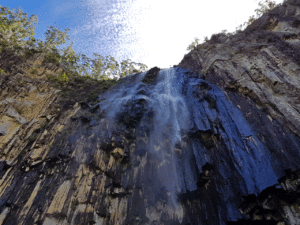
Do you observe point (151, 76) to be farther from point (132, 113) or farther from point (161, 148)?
point (161, 148)

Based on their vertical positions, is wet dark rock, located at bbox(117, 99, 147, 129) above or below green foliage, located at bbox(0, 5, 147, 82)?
below

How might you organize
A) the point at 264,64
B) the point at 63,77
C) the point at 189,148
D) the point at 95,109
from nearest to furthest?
1. the point at 189,148
2. the point at 264,64
3. the point at 95,109
4. the point at 63,77

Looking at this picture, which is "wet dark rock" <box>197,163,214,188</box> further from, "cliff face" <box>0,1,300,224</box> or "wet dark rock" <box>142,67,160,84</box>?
"wet dark rock" <box>142,67,160,84</box>

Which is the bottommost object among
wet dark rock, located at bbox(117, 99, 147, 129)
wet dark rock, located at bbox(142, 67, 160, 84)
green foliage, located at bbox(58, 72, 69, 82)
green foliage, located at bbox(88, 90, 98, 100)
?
wet dark rock, located at bbox(117, 99, 147, 129)

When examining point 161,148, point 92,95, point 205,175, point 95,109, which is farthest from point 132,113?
point 205,175

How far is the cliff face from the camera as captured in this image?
6883 millimetres

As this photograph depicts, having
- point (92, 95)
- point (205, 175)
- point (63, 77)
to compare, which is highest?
point (63, 77)

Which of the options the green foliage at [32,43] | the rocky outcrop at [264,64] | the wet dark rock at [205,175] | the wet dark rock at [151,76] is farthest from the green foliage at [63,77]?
the wet dark rock at [205,175]

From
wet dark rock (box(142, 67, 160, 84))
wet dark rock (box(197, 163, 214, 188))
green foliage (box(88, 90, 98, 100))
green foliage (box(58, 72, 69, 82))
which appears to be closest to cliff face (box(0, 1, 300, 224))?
wet dark rock (box(197, 163, 214, 188))

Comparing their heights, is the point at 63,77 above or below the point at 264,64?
above

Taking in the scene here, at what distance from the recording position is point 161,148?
31.2ft

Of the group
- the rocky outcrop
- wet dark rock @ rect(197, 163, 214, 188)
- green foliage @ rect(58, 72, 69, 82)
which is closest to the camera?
wet dark rock @ rect(197, 163, 214, 188)

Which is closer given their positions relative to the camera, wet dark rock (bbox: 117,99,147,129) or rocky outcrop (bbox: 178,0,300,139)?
rocky outcrop (bbox: 178,0,300,139)

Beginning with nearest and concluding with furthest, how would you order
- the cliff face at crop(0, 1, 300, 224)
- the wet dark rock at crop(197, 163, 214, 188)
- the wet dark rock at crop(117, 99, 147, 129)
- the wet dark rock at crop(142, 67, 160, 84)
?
the cliff face at crop(0, 1, 300, 224), the wet dark rock at crop(197, 163, 214, 188), the wet dark rock at crop(117, 99, 147, 129), the wet dark rock at crop(142, 67, 160, 84)
